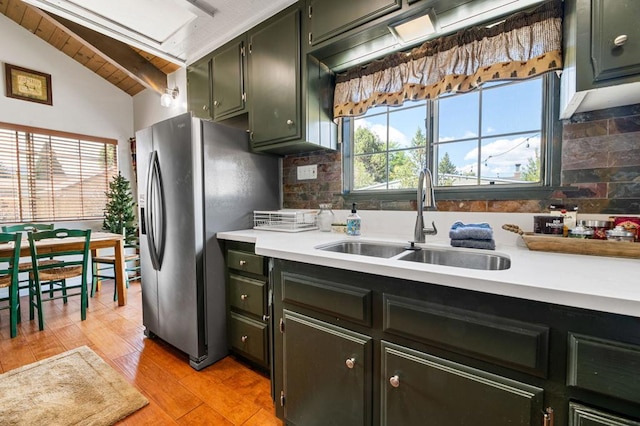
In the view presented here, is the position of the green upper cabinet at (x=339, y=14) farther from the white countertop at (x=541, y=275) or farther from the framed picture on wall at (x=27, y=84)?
the framed picture on wall at (x=27, y=84)

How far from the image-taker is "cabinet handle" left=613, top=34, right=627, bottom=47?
0.90 metres

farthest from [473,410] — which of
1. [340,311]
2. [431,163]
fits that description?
[431,163]

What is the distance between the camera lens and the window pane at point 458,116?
161 cm

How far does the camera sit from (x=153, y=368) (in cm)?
190

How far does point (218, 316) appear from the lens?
75.4 inches

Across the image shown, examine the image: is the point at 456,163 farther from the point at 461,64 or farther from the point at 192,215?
the point at 192,215

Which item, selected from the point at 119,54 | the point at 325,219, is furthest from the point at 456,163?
the point at 119,54

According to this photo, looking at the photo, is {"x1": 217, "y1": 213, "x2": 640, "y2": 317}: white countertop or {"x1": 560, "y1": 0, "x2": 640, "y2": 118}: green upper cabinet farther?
{"x1": 560, "y1": 0, "x2": 640, "y2": 118}: green upper cabinet

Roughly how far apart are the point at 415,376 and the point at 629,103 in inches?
55.7

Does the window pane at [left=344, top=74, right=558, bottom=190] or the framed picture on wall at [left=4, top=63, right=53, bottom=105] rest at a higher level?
the framed picture on wall at [left=4, top=63, right=53, bottom=105]

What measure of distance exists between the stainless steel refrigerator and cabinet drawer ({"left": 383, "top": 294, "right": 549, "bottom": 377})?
52.9 inches

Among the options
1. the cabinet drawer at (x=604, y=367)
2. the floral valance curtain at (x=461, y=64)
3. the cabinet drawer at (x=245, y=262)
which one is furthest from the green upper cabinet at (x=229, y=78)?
the cabinet drawer at (x=604, y=367)

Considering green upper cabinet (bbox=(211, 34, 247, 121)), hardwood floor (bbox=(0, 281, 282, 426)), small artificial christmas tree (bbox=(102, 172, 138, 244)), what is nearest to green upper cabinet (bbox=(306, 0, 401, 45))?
green upper cabinet (bbox=(211, 34, 247, 121))

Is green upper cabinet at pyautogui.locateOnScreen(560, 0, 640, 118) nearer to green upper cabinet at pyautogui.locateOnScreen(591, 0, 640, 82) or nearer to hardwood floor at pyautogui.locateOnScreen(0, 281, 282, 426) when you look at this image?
green upper cabinet at pyautogui.locateOnScreen(591, 0, 640, 82)
